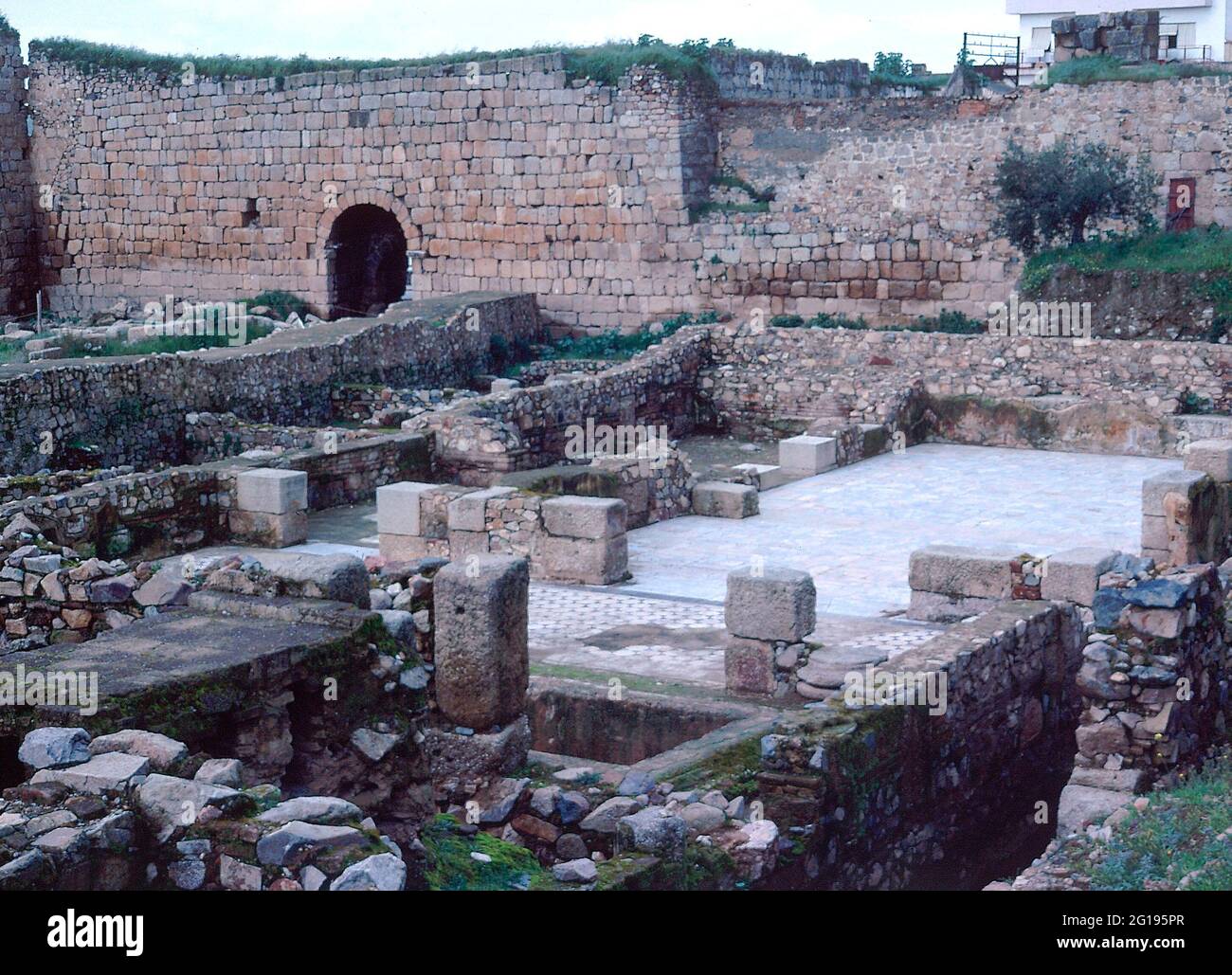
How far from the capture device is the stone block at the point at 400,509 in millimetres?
14734

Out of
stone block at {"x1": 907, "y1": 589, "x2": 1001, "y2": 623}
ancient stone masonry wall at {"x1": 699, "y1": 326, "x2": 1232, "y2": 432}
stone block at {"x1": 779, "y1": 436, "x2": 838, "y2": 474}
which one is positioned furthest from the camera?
ancient stone masonry wall at {"x1": 699, "y1": 326, "x2": 1232, "y2": 432}

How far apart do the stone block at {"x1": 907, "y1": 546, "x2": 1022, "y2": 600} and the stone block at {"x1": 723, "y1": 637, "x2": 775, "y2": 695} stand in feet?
7.01

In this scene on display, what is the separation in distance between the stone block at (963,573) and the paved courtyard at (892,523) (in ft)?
1.61

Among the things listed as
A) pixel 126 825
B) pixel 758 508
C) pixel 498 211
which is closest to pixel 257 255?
pixel 498 211

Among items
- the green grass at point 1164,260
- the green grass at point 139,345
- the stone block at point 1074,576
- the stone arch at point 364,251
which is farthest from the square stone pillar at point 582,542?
the stone arch at point 364,251

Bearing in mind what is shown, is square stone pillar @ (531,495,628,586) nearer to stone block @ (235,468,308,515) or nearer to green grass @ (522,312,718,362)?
stone block @ (235,468,308,515)

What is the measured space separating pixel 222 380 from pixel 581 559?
6151 millimetres

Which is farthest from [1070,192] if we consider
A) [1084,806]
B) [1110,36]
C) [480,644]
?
[480,644]

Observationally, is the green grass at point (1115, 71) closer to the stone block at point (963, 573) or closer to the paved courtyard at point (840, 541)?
the paved courtyard at point (840, 541)

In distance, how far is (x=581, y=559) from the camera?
14078mm

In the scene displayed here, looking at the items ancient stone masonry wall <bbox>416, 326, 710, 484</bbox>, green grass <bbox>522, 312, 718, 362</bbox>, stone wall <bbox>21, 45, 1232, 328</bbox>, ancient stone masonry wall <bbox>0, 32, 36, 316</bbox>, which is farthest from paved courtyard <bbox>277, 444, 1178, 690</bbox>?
ancient stone masonry wall <bbox>0, 32, 36, 316</bbox>

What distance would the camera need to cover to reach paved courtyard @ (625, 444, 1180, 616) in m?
14.1
